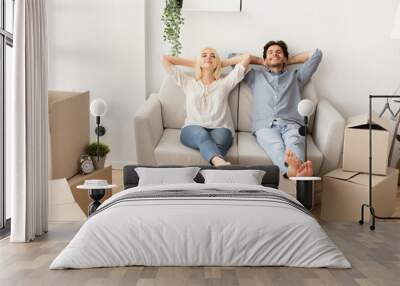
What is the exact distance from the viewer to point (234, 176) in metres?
4.68

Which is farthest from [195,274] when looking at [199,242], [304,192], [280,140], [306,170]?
[280,140]

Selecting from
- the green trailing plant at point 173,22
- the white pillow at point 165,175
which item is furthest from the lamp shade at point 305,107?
the green trailing plant at point 173,22

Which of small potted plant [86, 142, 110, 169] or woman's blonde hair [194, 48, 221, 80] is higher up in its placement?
woman's blonde hair [194, 48, 221, 80]

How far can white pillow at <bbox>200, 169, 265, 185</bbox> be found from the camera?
4.64 meters

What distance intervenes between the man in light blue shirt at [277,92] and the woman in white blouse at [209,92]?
8.0 inches

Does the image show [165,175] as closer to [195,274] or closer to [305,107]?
[195,274]

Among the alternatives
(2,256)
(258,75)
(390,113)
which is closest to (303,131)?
(258,75)

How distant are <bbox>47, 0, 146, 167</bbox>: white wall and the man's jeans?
1.36 meters

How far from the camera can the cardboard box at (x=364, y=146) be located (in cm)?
538

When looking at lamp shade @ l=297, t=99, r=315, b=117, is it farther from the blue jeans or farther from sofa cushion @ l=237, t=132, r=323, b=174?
the blue jeans

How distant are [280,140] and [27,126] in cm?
220

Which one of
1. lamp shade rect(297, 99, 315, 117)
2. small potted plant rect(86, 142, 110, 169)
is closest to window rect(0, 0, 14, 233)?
small potted plant rect(86, 142, 110, 169)

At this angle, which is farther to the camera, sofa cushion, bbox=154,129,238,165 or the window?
sofa cushion, bbox=154,129,238,165

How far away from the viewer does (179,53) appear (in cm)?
650
